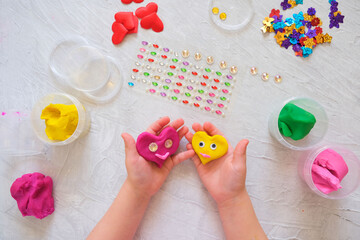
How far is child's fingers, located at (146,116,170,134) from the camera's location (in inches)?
31.0

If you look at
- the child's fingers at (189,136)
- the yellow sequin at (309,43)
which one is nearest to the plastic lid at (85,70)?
the child's fingers at (189,136)

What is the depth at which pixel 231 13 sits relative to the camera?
0.85 meters

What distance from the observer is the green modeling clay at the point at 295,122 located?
2.41ft

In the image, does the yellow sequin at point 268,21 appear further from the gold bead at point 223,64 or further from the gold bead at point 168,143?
the gold bead at point 168,143

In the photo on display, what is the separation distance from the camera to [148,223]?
2.67 ft

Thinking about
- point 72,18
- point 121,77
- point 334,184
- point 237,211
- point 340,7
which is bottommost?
point 237,211

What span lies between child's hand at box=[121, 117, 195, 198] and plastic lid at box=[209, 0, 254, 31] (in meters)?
0.35

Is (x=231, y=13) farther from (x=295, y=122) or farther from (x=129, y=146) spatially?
(x=129, y=146)

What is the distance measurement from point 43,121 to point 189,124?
0.47 meters

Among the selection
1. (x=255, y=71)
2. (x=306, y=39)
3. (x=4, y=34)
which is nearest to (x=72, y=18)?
(x=4, y=34)

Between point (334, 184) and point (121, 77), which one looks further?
point (121, 77)

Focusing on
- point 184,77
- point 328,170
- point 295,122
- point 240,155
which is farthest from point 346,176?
point 184,77

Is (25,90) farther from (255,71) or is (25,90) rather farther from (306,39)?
(306,39)

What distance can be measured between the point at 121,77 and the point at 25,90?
12.9 inches
